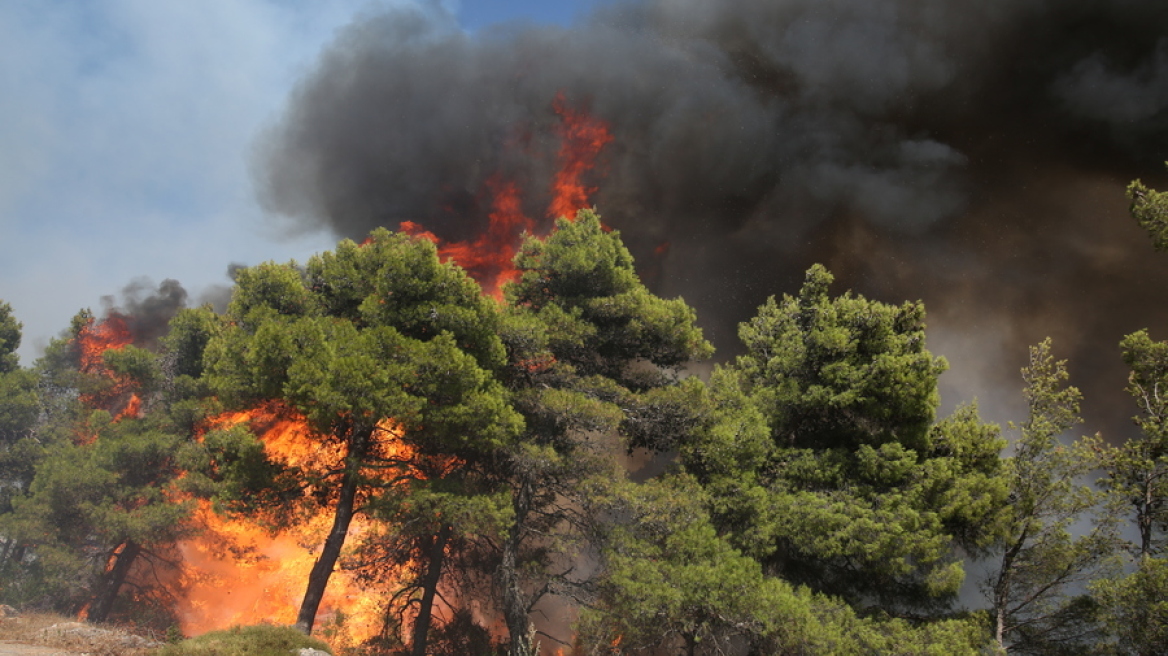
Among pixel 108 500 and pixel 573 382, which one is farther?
pixel 108 500

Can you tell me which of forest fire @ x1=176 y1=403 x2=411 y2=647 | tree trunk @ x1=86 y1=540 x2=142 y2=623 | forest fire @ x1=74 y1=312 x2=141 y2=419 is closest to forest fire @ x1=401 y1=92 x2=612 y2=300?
forest fire @ x1=176 y1=403 x2=411 y2=647

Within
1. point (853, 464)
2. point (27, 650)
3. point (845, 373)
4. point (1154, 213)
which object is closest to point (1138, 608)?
point (853, 464)

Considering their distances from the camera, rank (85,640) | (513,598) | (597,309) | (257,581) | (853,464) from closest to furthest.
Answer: (85,640) < (513,598) < (853,464) < (597,309) < (257,581)

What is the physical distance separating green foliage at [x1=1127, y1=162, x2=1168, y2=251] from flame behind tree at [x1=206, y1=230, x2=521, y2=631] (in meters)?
14.0

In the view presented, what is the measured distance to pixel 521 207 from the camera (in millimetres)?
38188

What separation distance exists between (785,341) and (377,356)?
11.4m

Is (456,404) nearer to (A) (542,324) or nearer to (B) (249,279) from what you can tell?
(A) (542,324)

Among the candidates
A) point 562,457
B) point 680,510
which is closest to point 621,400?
point 562,457

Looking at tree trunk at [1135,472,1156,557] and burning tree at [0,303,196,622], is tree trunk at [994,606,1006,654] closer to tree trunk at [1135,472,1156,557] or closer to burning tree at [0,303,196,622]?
tree trunk at [1135,472,1156,557]

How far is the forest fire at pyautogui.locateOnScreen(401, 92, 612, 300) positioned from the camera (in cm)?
3725

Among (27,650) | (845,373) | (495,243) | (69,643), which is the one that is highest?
(495,243)

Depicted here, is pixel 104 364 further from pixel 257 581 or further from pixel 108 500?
pixel 257 581

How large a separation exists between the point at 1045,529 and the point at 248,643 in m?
17.3

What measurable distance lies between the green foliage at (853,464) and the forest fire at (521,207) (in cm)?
2179
